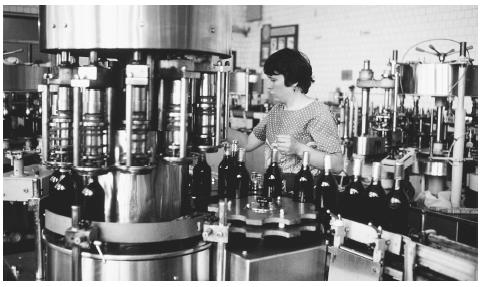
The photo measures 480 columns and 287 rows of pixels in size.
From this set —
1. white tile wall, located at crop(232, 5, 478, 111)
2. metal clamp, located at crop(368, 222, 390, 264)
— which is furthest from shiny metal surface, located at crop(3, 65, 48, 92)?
white tile wall, located at crop(232, 5, 478, 111)

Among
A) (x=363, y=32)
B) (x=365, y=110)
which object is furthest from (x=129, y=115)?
(x=363, y=32)

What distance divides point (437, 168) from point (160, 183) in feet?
7.16

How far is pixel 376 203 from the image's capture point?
1.91 meters

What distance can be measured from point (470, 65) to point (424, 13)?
A: 349 centimetres

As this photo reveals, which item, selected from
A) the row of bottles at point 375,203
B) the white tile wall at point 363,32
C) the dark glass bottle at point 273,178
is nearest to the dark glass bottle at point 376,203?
the row of bottles at point 375,203

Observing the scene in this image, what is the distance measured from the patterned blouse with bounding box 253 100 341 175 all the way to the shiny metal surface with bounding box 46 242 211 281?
0.98 m

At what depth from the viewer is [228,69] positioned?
1.63m

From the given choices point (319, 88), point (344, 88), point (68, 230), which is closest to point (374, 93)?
point (344, 88)

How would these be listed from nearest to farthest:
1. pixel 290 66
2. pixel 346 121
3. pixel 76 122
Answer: pixel 76 122 < pixel 290 66 < pixel 346 121

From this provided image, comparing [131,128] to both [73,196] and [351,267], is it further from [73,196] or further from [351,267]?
[351,267]

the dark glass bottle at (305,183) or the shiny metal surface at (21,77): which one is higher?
the shiny metal surface at (21,77)

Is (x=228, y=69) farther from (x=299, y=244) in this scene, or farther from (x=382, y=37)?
(x=382, y=37)

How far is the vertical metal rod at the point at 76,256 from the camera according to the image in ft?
4.63

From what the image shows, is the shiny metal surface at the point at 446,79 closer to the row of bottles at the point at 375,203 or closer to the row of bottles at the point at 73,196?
the row of bottles at the point at 375,203
